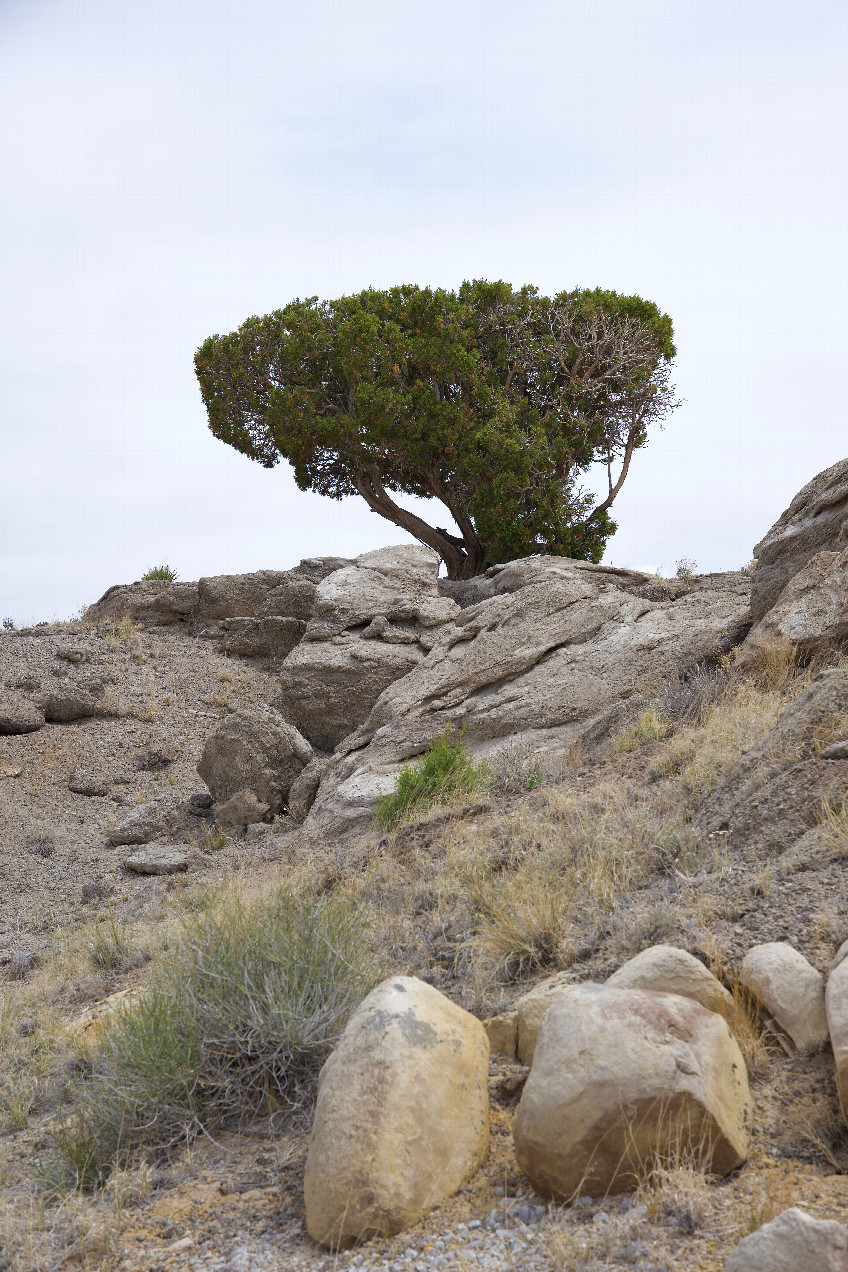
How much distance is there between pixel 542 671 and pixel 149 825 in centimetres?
547

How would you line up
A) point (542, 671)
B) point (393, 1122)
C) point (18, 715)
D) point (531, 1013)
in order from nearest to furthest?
point (393, 1122)
point (531, 1013)
point (542, 671)
point (18, 715)

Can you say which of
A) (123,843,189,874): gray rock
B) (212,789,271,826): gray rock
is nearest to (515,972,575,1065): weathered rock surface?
(123,843,189,874): gray rock

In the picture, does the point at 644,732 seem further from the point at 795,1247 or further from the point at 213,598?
the point at 213,598

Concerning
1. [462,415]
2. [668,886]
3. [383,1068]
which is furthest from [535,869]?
[462,415]

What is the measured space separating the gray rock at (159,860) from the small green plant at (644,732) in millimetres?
5080

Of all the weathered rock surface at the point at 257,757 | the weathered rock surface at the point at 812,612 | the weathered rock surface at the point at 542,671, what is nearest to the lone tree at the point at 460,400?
the weathered rock surface at the point at 542,671

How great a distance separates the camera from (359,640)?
14.3 m

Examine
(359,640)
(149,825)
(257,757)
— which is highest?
(359,640)

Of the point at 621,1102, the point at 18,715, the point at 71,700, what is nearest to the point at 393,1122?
the point at 621,1102

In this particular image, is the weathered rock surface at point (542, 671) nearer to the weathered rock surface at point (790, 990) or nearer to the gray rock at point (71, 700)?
the weathered rock surface at point (790, 990)

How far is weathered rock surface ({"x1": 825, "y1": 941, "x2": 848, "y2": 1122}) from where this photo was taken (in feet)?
10.2

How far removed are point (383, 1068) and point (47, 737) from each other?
42.4 feet

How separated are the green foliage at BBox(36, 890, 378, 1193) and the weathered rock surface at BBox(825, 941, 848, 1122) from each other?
205 cm

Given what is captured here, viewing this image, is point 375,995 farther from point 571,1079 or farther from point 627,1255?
point 627,1255
